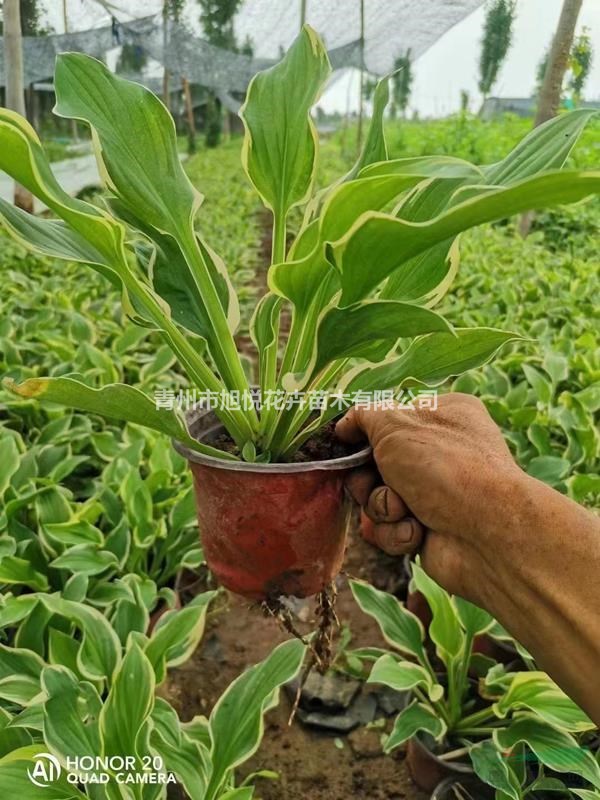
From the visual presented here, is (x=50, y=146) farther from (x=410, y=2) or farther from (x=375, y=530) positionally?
(x=375, y=530)

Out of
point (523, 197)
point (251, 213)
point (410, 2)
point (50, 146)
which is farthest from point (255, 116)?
point (251, 213)

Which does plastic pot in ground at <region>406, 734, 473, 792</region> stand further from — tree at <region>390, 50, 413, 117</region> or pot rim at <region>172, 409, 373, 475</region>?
tree at <region>390, 50, 413, 117</region>

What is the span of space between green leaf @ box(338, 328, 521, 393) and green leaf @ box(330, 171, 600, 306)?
0.15m

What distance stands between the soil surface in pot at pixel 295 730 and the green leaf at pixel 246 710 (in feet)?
0.65

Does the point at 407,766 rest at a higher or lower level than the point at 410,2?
lower

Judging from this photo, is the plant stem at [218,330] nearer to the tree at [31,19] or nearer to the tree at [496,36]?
the tree at [496,36]

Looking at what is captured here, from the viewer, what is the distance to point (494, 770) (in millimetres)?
1296

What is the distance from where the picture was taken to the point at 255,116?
0.87 metres

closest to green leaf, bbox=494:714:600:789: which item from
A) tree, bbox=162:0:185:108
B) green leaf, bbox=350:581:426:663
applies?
green leaf, bbox=350:581:426:663

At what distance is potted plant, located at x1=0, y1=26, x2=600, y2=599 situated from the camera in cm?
74

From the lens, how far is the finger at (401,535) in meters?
0.95

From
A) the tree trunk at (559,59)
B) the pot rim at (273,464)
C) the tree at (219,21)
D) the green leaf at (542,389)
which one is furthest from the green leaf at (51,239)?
the tree at (219,21)

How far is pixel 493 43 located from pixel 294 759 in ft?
17.0

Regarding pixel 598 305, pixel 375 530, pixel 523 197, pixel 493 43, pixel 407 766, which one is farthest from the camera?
pixel 493 43
